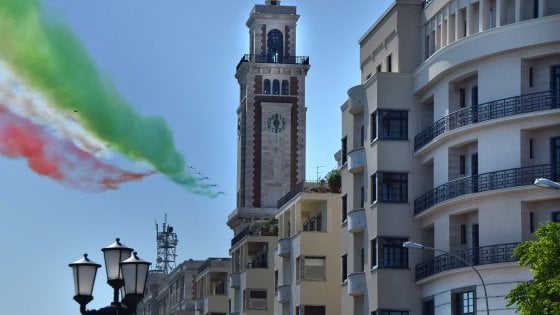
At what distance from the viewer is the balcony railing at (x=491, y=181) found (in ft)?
264

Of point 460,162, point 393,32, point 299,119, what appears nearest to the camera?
point 460,162

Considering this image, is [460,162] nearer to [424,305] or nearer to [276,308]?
[424,305]

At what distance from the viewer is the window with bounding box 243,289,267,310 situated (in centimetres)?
13050

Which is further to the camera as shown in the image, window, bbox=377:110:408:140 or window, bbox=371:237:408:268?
window, bbox=377:110:408:140

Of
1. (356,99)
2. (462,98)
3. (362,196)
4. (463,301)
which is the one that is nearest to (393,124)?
(356,99)

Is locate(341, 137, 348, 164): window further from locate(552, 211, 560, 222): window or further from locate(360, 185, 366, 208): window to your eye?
locate(552, 211, 560, 222): window

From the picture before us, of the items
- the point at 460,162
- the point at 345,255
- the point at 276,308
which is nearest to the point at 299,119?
Result: the point at 276,308

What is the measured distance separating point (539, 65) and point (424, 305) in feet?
51.3

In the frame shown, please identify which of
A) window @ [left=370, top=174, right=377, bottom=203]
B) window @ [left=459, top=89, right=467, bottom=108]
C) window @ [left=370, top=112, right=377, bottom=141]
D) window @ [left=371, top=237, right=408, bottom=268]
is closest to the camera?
window @ [left=459, top=89, right=467, bottom=108]

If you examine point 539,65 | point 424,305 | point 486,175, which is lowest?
point 424,305

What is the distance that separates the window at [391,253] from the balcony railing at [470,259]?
150 centimetres

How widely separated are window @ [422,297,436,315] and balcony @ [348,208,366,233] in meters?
6.66

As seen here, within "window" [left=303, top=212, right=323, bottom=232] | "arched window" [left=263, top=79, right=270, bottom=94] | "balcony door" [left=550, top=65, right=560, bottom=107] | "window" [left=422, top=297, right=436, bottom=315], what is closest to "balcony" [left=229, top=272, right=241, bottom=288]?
"window" [left=303, top=212, right=323, bottom=232]

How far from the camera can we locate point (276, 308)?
4700 inches
